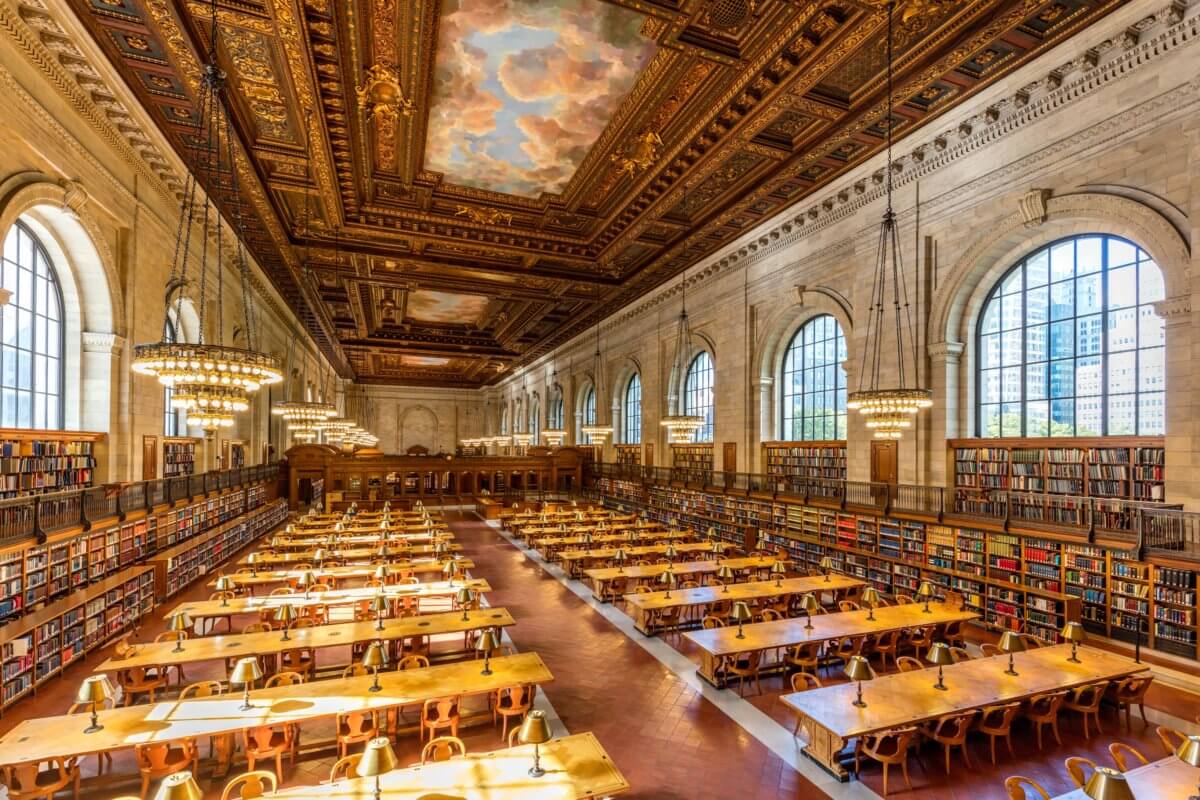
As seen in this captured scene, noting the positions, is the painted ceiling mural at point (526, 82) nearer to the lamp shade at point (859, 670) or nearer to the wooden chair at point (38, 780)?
the lamp shade at point (859, 670)

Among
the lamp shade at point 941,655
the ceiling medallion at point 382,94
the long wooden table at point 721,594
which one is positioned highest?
the ceiling medallion at point 382,94

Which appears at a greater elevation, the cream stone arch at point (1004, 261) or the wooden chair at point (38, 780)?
the cream stone arch at point (1004, 261)

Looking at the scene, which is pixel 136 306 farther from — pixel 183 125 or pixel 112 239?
pixel 183 125

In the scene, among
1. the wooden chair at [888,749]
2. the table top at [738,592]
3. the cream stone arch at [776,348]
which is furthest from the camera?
the cream stone arch at [776,348]

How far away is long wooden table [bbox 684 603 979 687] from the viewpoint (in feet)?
22.9

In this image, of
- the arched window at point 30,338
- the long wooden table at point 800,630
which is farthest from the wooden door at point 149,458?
the long wooden table at point 800,630

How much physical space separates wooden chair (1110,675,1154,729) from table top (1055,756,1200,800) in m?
2.09

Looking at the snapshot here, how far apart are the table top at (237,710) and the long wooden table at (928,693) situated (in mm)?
2588

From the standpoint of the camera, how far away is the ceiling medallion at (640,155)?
35.1 ft

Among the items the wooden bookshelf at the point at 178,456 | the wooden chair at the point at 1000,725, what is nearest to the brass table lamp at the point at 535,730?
the wooden chair at the point at 1000,725

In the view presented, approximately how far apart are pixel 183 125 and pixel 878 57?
35.5ft

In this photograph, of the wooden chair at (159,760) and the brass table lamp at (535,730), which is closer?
the brass table lamp at (535,730)

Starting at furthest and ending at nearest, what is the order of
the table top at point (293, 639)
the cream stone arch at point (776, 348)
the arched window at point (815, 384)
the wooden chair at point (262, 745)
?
the cream stone arch at point (776, 348) < the arched window at point (815, 384) < the table top at point (293, 639) < the wooden chair at point (262, 745)

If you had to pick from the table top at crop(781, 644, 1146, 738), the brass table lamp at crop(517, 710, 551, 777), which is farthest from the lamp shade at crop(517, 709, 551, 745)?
the table top at crop(781, 644, 1146, 738)
